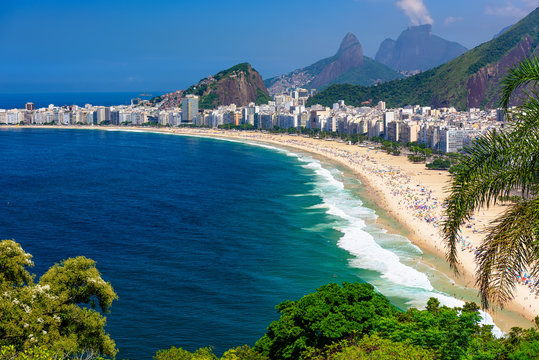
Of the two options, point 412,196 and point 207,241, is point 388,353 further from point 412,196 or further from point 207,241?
point 412,196

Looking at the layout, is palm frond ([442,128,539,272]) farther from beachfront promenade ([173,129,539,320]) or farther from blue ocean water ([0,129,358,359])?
blue ocean water ([0,129,358,359])

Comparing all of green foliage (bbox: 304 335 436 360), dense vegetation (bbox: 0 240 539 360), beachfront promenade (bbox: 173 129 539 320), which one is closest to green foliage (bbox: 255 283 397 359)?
dense vegetation (bbox: 0 240 539 360)

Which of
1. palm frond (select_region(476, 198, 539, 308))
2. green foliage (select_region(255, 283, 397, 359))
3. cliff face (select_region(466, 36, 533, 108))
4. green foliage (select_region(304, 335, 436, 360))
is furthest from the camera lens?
cliff face (select_region(466, 36, 533, 108))

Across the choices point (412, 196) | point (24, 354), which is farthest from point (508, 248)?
point (412, 196)

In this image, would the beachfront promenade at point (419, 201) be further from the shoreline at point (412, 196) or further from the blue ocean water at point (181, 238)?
the blue ocean water at point (181, 238)

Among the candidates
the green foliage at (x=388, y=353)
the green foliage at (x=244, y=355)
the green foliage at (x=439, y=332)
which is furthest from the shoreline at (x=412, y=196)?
the green foliage at (x=244, y=355)

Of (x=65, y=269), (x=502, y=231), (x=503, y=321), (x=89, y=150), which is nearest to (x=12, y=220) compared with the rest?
(x=65, y=269)
